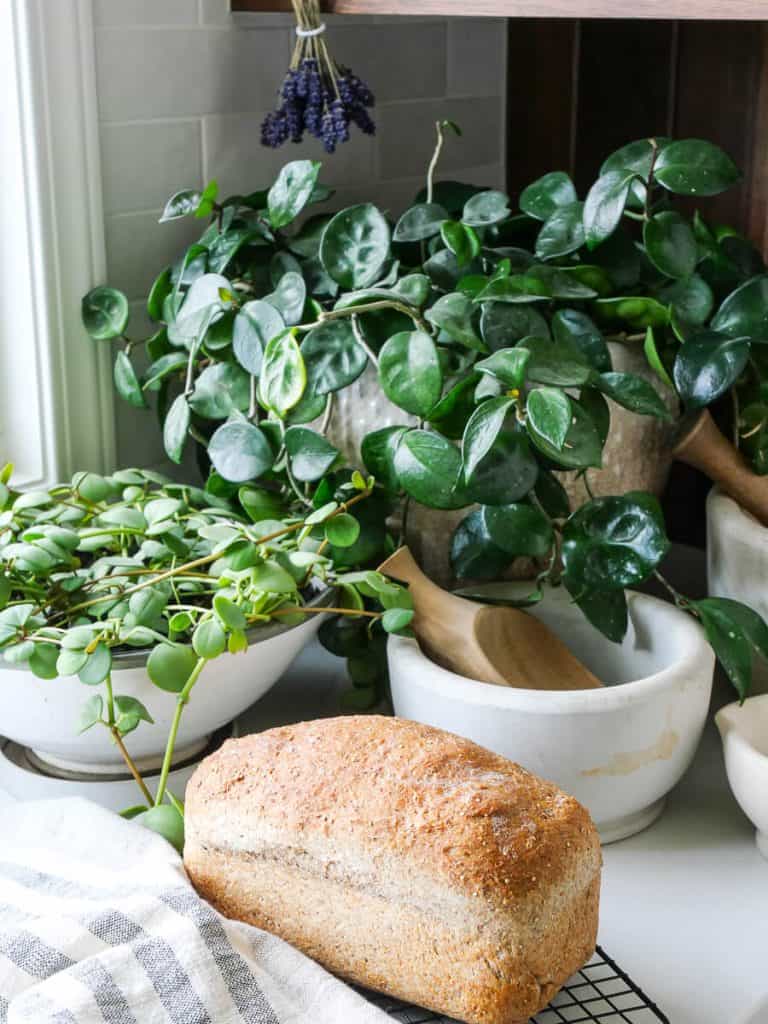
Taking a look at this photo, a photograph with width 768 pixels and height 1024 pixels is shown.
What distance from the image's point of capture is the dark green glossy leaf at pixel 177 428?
1021 millimetres

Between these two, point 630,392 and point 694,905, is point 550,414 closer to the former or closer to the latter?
point 630,392

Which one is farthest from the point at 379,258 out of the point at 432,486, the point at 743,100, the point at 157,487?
the point at 743,100

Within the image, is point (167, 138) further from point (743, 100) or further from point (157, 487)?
point (743, 100)

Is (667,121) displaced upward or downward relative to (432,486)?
upward

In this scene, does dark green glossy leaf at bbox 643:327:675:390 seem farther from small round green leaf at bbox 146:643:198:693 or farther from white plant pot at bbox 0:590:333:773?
small round green leaf at bbox 146:643:198:693

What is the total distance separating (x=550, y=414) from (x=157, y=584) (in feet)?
0.94

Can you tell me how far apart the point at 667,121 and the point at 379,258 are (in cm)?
48

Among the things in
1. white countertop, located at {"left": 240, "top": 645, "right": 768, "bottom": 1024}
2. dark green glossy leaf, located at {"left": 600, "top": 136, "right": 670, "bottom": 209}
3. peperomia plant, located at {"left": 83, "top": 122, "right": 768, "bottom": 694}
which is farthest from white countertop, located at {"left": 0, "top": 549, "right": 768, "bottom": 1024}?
dark green glossy leaf, located at {"left": 600, "top": 136, "right": 670, "bottom": 209}

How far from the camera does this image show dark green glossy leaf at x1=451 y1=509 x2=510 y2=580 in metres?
0.95

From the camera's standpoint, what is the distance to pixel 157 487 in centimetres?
121

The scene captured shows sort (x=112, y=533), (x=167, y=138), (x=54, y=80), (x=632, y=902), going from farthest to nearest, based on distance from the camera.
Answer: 1. (x=167, y=138)
2. (x=54, y=80)
3. (x=112, y=533)
4. (x=632, y=902)

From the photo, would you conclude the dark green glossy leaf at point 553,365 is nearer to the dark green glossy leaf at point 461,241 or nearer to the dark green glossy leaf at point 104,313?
the dark green glossy leaf at point 461,241

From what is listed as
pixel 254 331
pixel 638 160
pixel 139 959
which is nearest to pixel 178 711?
pixel 139 959

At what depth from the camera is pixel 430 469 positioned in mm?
875
